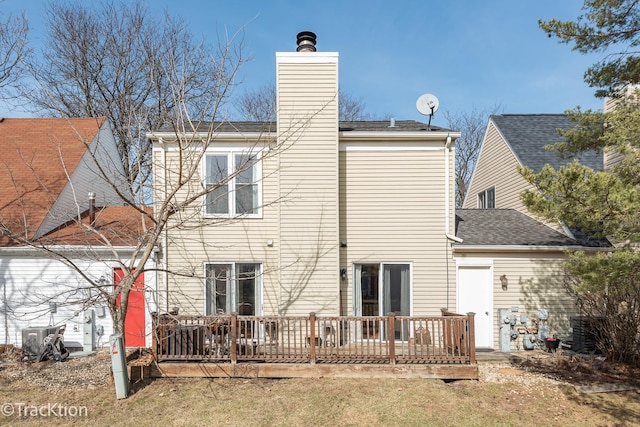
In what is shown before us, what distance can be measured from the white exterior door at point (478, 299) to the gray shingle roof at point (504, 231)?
0.75 metres

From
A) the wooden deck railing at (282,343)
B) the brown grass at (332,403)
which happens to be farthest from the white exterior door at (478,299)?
the brown grass at (332,403)

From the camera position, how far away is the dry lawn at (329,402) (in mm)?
5594

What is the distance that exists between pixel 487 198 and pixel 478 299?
5.63 meters

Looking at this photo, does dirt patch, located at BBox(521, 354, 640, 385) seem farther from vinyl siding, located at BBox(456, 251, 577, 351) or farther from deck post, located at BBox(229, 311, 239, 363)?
deck post, located at BBox(229, 311, 239, 363)

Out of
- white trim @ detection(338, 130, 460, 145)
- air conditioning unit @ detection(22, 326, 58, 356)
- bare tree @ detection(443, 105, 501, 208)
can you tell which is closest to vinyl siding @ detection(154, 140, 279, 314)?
white trim @ detection(338, 130, 460, 145)

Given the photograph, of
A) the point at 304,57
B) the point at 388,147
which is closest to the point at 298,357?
the point at 388,147

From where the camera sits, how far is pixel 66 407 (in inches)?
230

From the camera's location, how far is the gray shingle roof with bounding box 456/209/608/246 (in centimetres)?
929

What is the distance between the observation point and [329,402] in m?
6.02

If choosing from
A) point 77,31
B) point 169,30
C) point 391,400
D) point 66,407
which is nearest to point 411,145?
point 391,400

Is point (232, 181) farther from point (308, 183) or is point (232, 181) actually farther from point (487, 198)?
point (487, 198)

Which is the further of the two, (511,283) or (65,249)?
(511,283)

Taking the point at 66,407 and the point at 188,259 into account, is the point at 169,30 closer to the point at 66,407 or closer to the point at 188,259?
the point at 188,259

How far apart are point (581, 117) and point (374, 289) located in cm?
556
